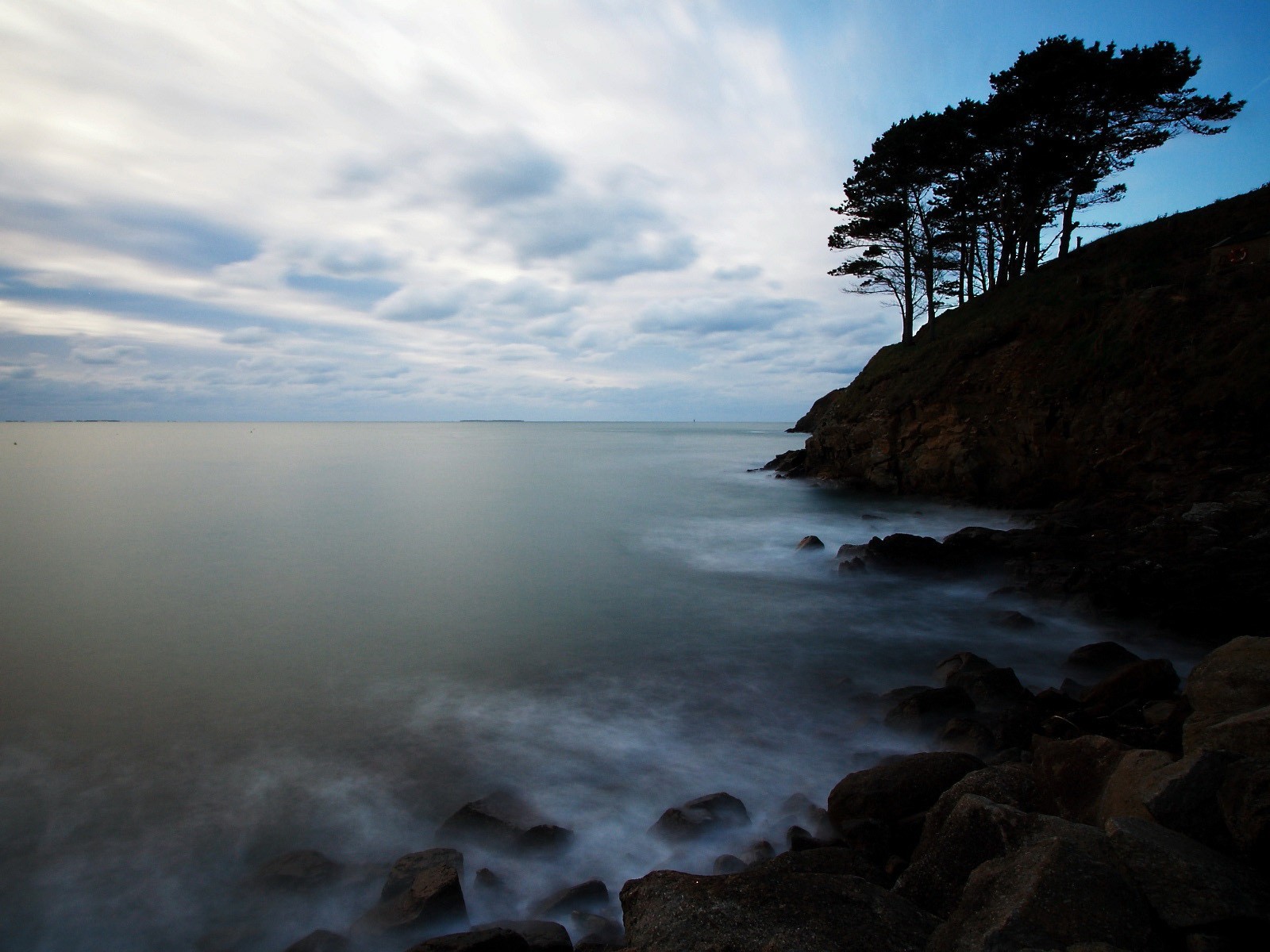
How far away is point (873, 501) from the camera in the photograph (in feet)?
75.5

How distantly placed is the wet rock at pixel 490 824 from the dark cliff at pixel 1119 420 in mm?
9185

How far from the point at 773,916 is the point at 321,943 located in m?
3.06

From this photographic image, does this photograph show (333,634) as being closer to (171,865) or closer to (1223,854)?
(171,865)

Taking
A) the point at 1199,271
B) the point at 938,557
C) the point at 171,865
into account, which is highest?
the point at 1199,271

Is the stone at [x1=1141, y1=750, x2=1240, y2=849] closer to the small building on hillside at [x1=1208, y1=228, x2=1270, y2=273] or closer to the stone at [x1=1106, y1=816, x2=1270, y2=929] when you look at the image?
the stone at [x1=1106, y1=816, x2=1270, y2=929]

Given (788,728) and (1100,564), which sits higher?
(1100,564)

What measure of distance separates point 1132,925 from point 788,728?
4813 millimetres

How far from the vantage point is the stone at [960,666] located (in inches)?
321

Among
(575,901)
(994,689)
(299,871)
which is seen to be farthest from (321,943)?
(994,689)

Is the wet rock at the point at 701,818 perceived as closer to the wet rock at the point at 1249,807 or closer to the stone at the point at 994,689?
the stone at the point at 994,689

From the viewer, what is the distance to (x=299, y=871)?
17.0ft

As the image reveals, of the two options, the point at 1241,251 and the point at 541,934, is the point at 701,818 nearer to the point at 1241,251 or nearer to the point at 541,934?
the point at 541,934

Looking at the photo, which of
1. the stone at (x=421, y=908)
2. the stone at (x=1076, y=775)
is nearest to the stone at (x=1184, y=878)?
the stone at (x=1076, y=775)

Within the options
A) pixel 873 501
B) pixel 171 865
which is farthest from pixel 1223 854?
pixel 873 501
